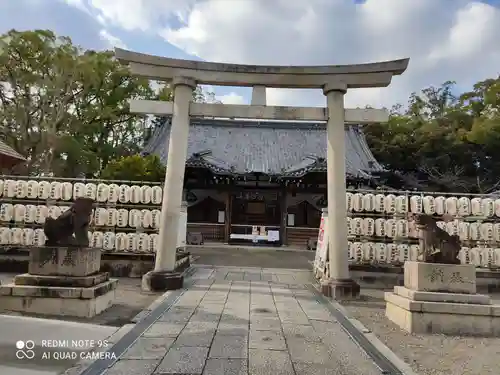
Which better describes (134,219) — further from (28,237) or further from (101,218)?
(28,237)

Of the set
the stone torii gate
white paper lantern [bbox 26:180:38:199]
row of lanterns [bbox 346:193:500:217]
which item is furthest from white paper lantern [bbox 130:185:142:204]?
row of lanterns [bbox 346:193:500:217]

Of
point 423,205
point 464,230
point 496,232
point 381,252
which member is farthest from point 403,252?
point 496,232

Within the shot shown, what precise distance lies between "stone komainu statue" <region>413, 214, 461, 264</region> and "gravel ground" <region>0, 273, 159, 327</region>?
482 cm

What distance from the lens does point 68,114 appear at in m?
23.6

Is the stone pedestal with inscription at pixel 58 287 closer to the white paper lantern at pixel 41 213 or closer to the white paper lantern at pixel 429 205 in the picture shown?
the white paper lantern at pixel 41 213

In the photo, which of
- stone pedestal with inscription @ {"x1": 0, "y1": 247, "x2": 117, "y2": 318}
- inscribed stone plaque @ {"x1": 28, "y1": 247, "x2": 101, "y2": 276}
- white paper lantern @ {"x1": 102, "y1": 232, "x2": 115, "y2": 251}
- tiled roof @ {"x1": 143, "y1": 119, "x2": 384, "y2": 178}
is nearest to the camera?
stone pedestal with inscription @ {"x1": 0, "y1": 247, "x2": 117, "y2": 318}

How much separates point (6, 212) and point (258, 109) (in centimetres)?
720

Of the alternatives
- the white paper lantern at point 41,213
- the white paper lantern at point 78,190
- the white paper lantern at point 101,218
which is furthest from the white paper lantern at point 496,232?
the white paper lantern at point 41,213

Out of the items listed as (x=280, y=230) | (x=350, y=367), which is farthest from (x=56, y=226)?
(x=280, y=230)

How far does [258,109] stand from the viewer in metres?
9.10

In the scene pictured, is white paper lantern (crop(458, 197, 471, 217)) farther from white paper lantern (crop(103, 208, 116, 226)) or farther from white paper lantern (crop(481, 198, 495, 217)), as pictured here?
white paper lantern (crop(103, 208, 116, 226))

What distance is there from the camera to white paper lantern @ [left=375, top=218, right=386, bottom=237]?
10281 millimetres

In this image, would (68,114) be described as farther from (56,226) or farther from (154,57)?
(56,226)

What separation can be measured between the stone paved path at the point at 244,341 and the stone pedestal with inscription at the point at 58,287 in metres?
1.19
